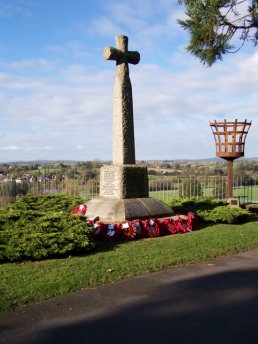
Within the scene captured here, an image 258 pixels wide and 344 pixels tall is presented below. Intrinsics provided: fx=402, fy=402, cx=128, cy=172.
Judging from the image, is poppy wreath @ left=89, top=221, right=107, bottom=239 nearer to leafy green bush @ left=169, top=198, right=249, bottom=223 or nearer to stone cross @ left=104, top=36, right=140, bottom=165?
stone cross @ left=104, top=36, right=140, bottom=165

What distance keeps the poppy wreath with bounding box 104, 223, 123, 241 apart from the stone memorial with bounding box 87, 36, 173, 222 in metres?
0.92

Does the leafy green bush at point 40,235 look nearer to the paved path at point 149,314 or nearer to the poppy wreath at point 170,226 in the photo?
the paved path at point 149,314

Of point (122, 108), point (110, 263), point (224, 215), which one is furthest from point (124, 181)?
point (110, 263)

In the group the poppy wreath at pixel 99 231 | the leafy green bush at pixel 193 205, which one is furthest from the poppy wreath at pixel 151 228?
the leafy green bush at pixel 193 205

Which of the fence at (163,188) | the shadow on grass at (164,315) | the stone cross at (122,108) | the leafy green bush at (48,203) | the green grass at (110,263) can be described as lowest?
the shadow on grass at (164,315)

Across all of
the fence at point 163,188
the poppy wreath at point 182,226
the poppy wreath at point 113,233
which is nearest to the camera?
the poppy wreath at point 113,233

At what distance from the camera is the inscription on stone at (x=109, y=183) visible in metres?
8.69

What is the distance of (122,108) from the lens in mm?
8953

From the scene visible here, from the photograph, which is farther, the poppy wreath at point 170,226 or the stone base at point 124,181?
the stone base at point 124,181

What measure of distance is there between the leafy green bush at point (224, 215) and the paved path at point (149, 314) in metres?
4.06

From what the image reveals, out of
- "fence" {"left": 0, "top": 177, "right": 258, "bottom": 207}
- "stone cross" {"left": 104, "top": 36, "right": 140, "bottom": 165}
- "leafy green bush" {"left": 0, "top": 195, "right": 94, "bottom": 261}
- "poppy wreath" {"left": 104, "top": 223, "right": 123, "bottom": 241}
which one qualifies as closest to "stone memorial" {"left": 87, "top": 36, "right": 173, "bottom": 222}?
"stone cross" {"left": 104, "top": 36, "right": 140, "bottom": 165}

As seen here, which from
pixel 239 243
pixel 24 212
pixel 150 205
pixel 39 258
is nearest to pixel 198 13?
pixel 150 205

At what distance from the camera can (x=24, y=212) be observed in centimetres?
722

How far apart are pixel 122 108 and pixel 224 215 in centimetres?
338
